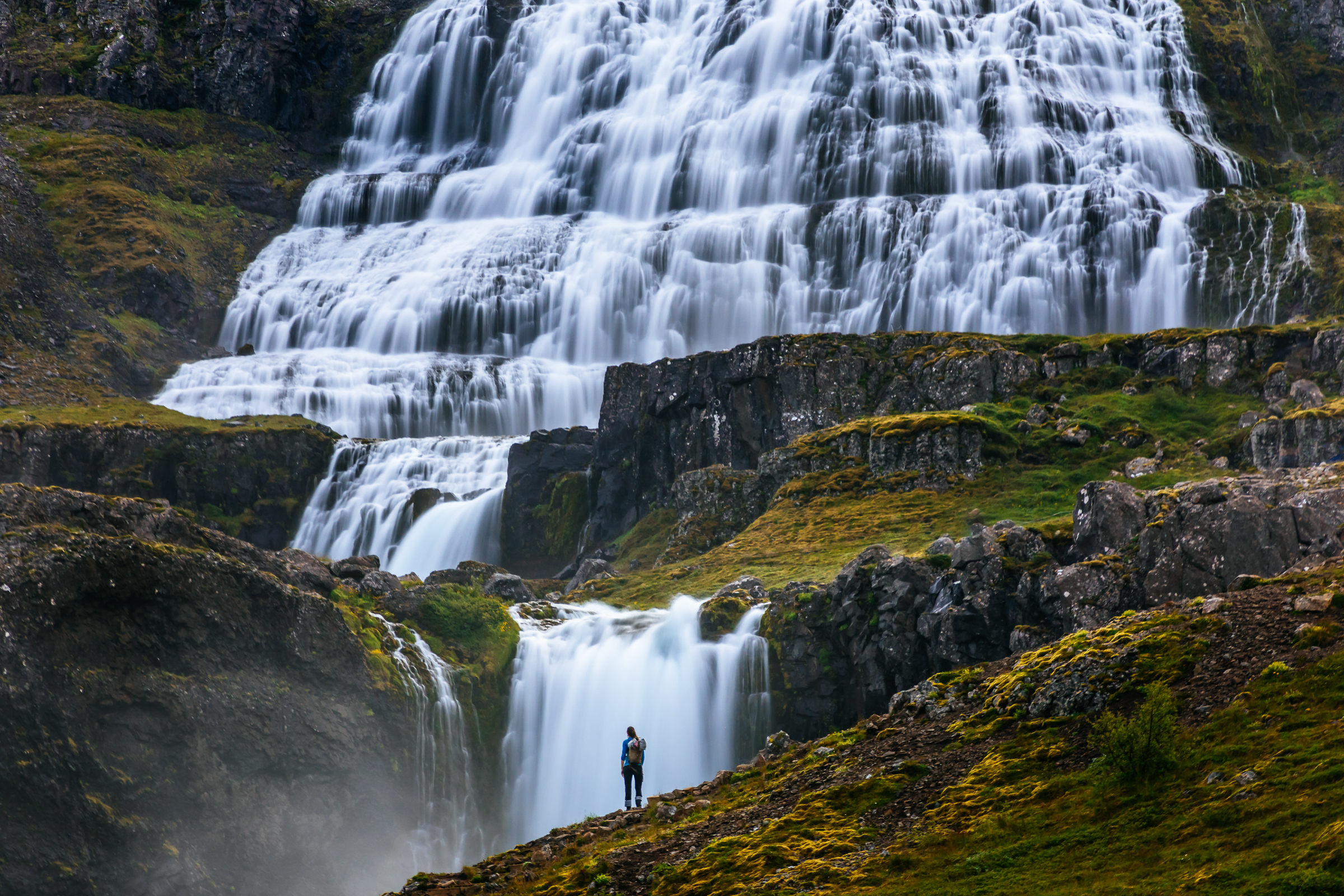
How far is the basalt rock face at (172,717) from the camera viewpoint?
69.1 feet

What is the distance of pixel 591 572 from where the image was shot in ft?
139

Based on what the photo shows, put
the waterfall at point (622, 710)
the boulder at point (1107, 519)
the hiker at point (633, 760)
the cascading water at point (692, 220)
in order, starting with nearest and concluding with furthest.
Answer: the hiker at point (633, 760), the boulder at point (1107, 519), the waterfall at point (622, 710), the cascading water at point (692, 220)

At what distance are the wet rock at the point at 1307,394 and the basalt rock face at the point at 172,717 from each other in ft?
94.9

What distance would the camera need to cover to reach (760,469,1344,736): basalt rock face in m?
20.4

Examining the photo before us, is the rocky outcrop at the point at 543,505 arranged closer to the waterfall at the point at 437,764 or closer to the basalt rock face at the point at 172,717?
the waterfall at the point at 437,764

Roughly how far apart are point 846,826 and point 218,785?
1588 cm

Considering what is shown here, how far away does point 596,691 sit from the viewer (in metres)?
31.6

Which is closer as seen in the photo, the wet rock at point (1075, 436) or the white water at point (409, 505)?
the wet rock at point (1075, 436)

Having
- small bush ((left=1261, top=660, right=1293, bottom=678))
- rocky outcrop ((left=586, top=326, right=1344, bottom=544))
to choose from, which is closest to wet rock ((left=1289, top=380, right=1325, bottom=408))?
rocky outcrop ((left=586, top=326, right=1344, bottom=544))

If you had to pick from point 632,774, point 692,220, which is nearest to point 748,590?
point 632,774

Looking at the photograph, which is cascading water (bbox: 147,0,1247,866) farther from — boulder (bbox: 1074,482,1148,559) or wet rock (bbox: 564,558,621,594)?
boulder (bbox: 1074,482,1148,559)

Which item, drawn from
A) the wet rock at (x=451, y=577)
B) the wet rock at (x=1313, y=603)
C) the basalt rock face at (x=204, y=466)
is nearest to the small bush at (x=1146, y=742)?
the wet rock at (x=1313, y=603)

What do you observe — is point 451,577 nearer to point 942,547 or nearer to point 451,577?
point 451,577

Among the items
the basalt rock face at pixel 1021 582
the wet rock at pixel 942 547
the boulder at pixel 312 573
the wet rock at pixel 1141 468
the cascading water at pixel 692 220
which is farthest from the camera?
the cascading water at pixel 692 220
